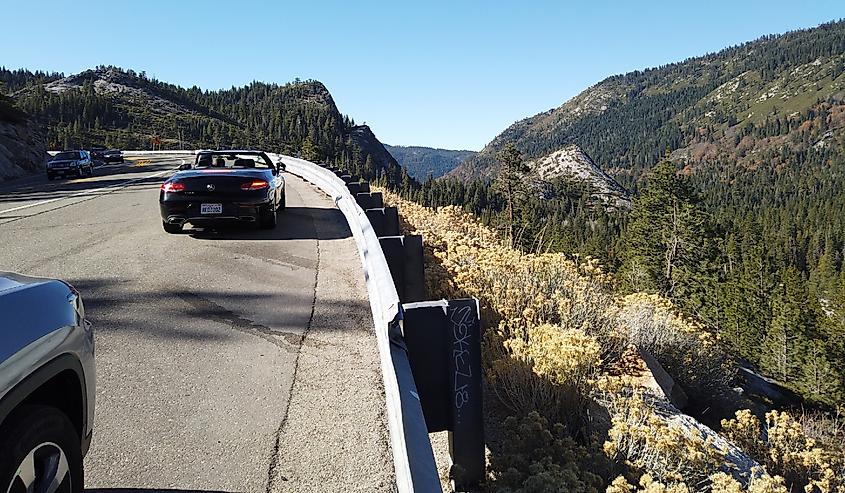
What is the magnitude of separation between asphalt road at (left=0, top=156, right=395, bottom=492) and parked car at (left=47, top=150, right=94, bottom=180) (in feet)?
67.8

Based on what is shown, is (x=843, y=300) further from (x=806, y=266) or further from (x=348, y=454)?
(x=348, y=454)

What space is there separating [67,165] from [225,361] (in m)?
27.4

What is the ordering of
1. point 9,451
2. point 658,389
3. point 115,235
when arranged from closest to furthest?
point 9,451
point 658,389
point 115,235

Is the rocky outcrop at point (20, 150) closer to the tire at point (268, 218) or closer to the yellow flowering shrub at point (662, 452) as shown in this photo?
the tire at point (268, 218)

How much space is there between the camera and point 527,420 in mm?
3502

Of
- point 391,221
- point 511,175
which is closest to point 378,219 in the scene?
point 391,221

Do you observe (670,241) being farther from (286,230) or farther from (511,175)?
(286,230)

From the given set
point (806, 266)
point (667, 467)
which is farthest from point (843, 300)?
point (667, 467)

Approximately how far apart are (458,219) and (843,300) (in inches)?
2938

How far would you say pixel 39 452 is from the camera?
1.78 meters

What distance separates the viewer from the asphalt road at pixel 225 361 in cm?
279

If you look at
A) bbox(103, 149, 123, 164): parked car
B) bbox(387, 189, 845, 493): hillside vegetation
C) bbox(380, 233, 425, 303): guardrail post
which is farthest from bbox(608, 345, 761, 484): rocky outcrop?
bbox(103, 149, 123, 164): parked car

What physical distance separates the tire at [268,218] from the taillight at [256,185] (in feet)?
1.10

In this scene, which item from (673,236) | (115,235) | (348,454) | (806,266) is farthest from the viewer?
(806,266)
